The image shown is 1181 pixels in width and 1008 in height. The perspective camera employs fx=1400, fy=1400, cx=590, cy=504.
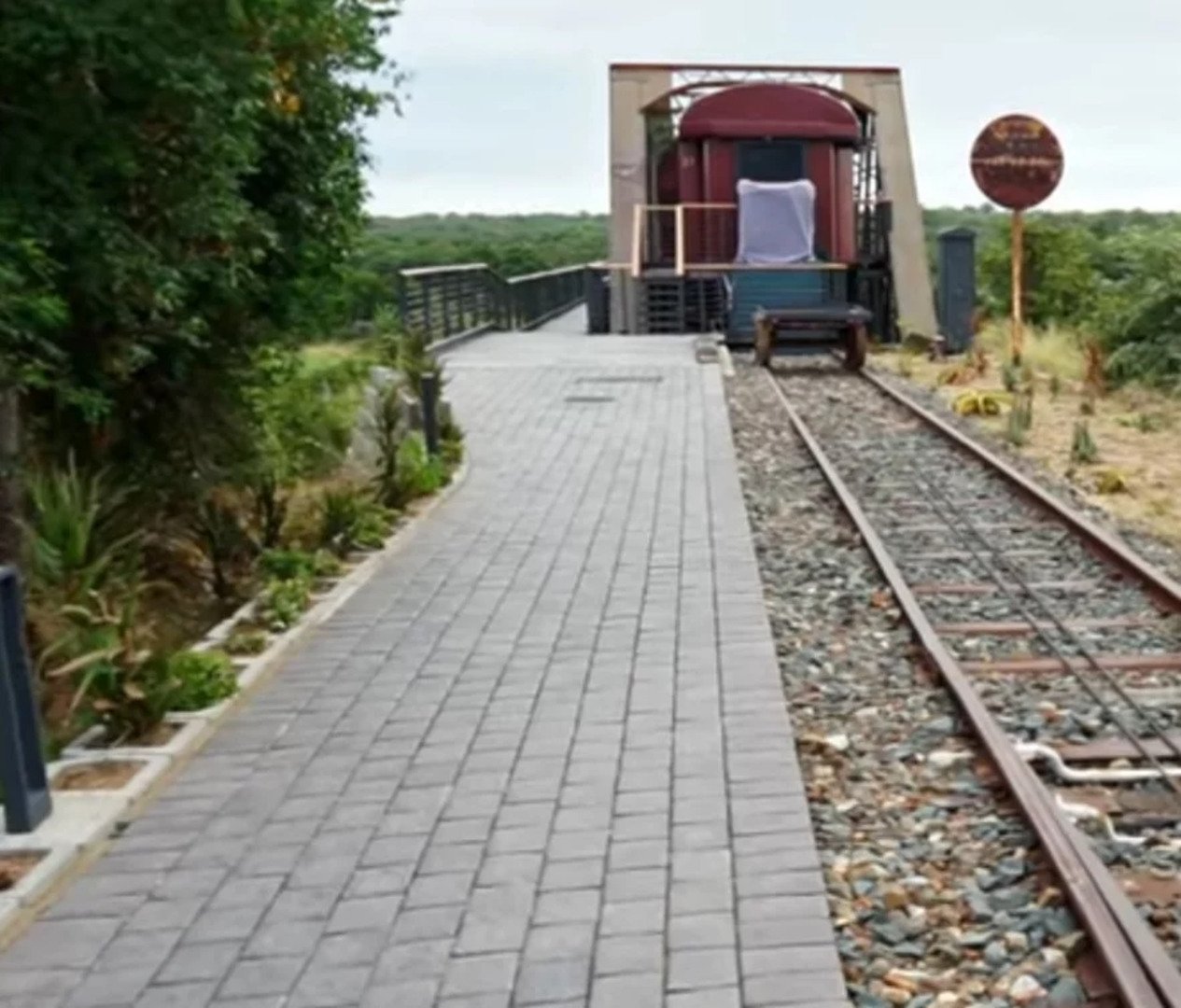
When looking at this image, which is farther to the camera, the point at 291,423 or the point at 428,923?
the point at 291,423

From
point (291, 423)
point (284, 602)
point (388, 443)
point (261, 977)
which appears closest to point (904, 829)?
point (261, 977)

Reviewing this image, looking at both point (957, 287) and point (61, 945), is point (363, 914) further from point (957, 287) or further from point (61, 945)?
point (957, 287)

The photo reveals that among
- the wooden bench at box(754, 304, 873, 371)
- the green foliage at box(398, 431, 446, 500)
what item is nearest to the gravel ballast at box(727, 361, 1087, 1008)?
the green foliage at box(398, 431, 446, 500)

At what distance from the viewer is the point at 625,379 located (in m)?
17.6

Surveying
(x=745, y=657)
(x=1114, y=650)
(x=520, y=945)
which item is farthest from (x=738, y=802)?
(x=1114, y=650)

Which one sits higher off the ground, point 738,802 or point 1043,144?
point 1043,144

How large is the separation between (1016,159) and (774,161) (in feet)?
20.8

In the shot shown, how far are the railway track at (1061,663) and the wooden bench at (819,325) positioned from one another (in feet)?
23.9

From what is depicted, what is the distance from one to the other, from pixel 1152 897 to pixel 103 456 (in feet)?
17.2

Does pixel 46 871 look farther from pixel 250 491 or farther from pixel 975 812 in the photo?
pixel 250 491

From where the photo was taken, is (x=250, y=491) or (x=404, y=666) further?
(x=250, y=491)

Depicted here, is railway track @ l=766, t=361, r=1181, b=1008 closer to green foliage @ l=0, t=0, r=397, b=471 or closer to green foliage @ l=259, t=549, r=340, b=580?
green foliage @ l=259, t=549, r=340, b=580

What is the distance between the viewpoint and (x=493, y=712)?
5.20 metres

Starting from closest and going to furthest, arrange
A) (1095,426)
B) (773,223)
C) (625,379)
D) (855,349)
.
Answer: (1095,426), (625,379), (855,349), (773,223)
